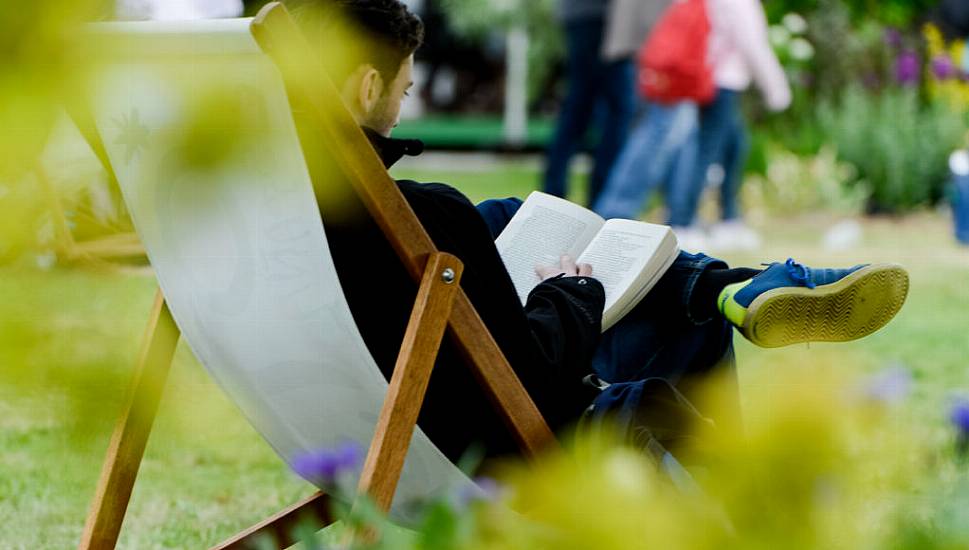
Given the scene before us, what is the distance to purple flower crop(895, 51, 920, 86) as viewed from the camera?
396 inches

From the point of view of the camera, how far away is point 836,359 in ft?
2.42

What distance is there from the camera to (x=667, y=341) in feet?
7.93

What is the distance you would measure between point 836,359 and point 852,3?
11.0 meters

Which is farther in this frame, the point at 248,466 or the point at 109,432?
the point at 248,466

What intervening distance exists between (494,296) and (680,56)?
16.6 feet

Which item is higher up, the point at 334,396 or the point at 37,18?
the point at 37,18

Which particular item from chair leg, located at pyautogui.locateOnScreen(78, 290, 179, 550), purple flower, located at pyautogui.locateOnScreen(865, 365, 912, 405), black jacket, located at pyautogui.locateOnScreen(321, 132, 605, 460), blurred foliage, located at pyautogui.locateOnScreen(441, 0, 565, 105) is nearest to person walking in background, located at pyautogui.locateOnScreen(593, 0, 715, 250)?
chair leg, located at pyautogui.locateOnScreen(78, 290, 179, 550)

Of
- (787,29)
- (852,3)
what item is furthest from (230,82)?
(852,3)

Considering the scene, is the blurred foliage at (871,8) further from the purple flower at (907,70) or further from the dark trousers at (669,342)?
the dark trousers at (669,342)

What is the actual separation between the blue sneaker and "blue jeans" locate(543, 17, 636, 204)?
5.16m

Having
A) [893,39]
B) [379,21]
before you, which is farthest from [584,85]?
[379,21]

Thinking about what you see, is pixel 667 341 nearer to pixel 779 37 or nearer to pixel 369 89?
pixel 369 89

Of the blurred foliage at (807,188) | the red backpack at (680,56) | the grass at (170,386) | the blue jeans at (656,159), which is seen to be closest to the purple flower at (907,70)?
the blurred foliage at (807,188)

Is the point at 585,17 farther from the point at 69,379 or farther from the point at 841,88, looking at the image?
the point at 69,379
